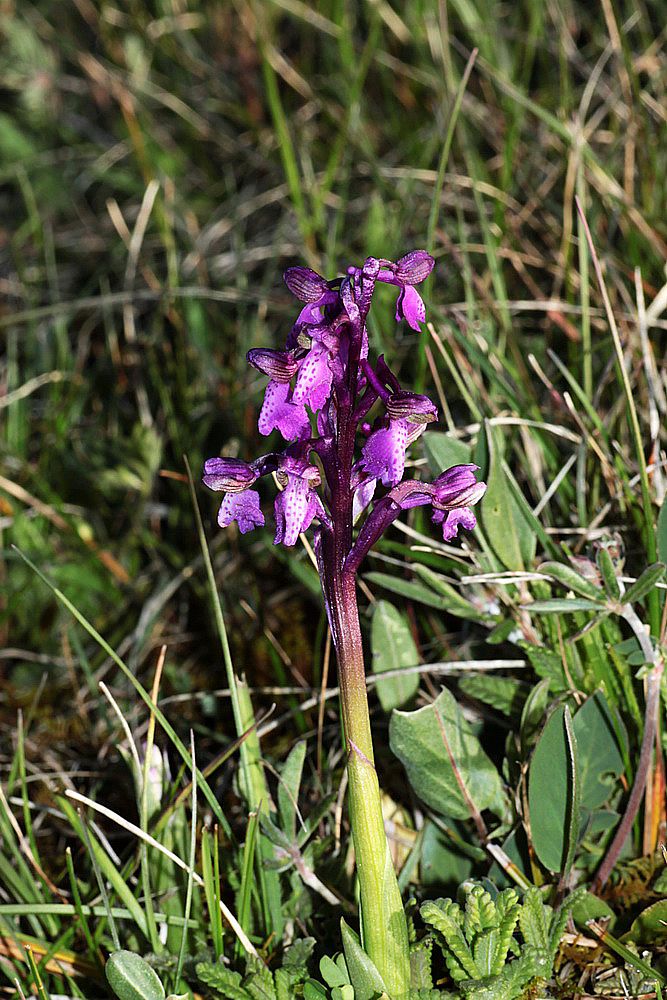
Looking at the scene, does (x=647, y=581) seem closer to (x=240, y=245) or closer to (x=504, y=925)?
(x=504, y=925)

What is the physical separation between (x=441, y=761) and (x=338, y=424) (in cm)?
73

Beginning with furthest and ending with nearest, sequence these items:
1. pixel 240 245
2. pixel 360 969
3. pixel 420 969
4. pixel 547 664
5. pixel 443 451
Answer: pixel 240 245
pixel 443 451
pixel 547 664
pixel 420 969
pixel 360 969

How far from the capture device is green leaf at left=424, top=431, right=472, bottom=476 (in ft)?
6.76

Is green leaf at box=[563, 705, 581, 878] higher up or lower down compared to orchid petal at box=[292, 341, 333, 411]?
lower down

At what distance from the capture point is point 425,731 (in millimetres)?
1825

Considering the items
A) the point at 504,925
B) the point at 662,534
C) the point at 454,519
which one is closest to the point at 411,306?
the point at 454,519

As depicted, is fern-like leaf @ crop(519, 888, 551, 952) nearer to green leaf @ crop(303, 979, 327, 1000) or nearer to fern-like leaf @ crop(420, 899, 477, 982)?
fern-like leaf @ crop(420, 899, 477, 982)

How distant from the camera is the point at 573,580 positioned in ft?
6.03

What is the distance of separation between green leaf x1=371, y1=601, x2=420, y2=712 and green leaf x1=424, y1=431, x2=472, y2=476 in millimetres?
312

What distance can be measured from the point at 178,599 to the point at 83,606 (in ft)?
0.94

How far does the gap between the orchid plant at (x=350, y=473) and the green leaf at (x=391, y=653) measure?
546 millimetres

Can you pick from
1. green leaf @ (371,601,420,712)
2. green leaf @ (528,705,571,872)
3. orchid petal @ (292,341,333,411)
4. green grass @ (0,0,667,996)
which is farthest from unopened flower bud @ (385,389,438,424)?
green leaf @ (371,601,420,712)

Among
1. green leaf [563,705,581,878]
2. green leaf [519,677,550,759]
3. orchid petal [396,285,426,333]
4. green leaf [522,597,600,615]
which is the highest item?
orchid petal [396,285,426,333]

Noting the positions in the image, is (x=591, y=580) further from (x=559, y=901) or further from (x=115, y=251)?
(x=115, y=251)
